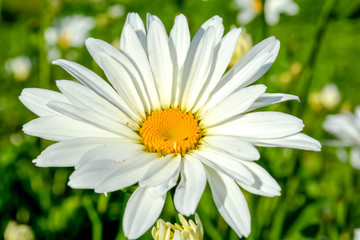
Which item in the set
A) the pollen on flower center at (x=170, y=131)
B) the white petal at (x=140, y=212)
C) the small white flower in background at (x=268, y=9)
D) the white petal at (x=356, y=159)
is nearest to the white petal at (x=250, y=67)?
the pollen on flower center at (x=170, y=131)

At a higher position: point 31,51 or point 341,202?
point 31,51

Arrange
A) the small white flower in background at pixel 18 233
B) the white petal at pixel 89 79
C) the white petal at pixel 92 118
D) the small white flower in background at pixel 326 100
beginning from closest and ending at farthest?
the white petal at pixel 92 118
the white petal at pixel 89 79
the small white flower in background at pixel 18 233
the small white flower in background at pixel 326 100

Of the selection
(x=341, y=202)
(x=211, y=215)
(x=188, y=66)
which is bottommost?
(x=211, y=215)

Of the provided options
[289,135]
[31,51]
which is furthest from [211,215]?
[31,51]

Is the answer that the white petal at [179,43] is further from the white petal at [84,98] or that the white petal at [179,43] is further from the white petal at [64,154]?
the white petal at [64,154]

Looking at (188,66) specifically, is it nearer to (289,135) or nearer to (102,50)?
(102,50)

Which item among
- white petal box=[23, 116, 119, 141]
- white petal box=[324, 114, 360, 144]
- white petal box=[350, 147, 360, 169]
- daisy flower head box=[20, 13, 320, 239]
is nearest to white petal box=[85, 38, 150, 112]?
daisy flower head box=[20, 13, 320, 239]

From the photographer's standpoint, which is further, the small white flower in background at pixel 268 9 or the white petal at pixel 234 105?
the small white flower in background at pixel 268 9

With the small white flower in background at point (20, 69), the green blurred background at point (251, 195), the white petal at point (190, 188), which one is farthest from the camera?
the small white flower in background at point (20, 69)

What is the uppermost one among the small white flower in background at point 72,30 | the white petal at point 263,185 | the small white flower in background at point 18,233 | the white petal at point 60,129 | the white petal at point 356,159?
the small white flower in background at point 72,30
